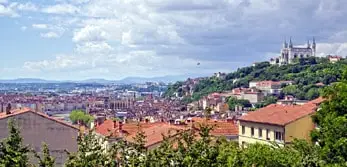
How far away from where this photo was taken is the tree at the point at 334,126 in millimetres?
28273

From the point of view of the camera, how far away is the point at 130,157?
47.9 ft

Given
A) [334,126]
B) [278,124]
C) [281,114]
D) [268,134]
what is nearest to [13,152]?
[334,126]

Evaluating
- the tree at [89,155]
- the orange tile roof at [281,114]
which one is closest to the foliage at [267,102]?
the orange tile roof at [281,114]

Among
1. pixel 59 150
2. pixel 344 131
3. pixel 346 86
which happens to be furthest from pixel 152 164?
pixel 59 150

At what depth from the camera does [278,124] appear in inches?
1993

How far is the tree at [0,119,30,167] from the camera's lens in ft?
48.1

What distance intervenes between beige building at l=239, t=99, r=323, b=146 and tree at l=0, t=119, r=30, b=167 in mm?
32372

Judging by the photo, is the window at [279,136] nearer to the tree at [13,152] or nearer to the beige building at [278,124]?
the beige building at [278,124]

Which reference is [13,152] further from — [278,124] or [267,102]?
[267,102]

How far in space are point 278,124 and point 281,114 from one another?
2380 millimetres

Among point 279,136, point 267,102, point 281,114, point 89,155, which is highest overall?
point 89,155

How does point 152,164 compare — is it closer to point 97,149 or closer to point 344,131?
point 97,149

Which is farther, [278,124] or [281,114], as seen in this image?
[281,114]

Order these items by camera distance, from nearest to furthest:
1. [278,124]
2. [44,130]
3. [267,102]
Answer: [44,130] → [278,124] → [267,102]
